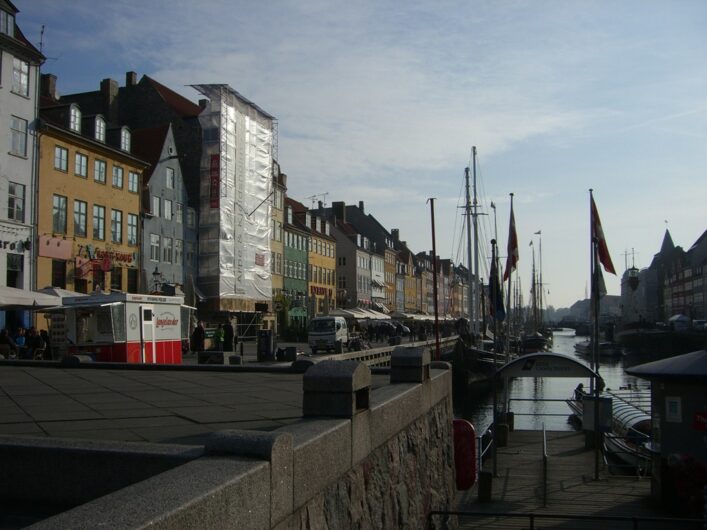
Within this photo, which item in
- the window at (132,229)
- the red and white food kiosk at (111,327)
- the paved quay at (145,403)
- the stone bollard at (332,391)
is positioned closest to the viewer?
the stone bollard at (332,391)

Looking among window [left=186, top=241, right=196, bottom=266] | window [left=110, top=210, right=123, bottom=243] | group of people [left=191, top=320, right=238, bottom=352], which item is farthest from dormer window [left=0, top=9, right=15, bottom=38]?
window [left=186, top=241, right=196, bottom=266]

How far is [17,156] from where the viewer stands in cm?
3584

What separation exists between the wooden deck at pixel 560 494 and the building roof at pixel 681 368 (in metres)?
2.19

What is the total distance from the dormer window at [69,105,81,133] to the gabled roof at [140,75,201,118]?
51.2 ft

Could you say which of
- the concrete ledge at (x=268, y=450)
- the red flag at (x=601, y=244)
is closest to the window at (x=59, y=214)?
the red flag at (x=601, y=244)

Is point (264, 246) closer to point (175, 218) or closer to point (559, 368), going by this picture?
point (175, 218)

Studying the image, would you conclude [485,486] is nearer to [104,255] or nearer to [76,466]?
[76,466]

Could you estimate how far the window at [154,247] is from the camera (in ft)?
159

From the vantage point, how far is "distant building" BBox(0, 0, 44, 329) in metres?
34.7

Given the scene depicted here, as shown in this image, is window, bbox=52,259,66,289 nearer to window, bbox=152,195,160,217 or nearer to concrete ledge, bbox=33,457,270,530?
window, bbox=152,195,160,217

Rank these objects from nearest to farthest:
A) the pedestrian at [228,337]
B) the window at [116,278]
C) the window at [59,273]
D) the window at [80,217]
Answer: the pedestrian at [228,337] < the window at [59,273] < the window at [80,217] < the window at [116,278]

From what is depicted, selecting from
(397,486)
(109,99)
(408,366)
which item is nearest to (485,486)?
(408,366)

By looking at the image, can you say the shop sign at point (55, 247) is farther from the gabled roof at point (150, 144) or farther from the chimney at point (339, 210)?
the chimney at point (339, 210)

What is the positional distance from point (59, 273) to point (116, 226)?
654 centimetres
